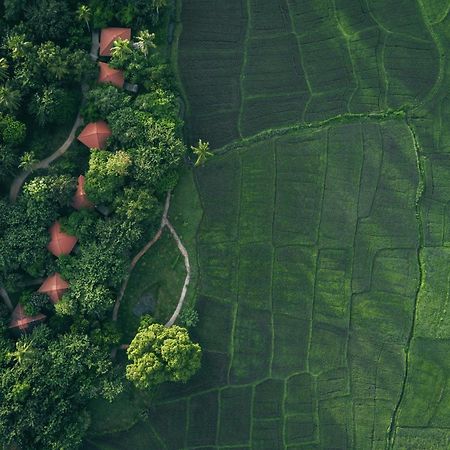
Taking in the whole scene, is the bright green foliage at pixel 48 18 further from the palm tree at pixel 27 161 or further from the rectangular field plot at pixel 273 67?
the rectangular field plot at pixel 273 67

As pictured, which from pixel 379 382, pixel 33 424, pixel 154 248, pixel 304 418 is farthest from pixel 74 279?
pixel 379 382

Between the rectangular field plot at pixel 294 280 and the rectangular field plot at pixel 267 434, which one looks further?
the rectangular field plot at pixel 294 280

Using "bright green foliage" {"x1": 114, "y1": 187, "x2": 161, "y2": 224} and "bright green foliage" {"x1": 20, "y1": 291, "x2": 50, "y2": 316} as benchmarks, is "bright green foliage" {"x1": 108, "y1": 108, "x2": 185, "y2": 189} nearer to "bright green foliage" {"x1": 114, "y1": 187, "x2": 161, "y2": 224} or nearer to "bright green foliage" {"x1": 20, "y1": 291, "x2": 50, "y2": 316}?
"bright green foliage" {"x1": 114, "y1": 187, "x2": 161, "y2": 224}

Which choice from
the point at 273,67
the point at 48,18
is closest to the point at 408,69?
the point at 273,67

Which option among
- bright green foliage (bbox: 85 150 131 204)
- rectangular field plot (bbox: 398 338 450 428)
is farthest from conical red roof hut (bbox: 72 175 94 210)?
rectangular field plot (bbox: 398 338 450 428)

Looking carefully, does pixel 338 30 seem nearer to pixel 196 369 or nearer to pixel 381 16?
pixel 381 16

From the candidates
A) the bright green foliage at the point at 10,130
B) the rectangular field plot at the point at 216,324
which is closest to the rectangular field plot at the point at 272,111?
the rectangular field plot at the point at 216,324

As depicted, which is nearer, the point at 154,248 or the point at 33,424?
the point at 33,424
